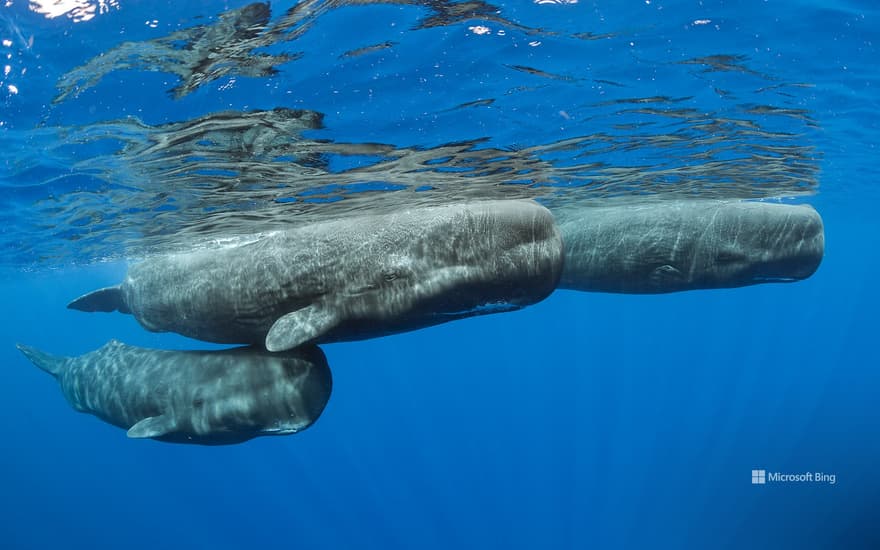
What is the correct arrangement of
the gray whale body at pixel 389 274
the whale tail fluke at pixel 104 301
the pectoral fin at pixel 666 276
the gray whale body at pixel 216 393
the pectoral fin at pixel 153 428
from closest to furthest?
the gray whale body at pixel 389 274, the gray whale body at pixel 216 393, the pectoral fin at pixel 153 428, the pectoral fin at pixel 666 276, the whale tail fluke at pixel 104 301

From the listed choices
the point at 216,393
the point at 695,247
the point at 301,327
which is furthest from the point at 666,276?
the point at 216,393

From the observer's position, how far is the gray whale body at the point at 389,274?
14.6 ft

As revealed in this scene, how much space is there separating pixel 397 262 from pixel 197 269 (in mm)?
3111

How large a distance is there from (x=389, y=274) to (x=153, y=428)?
348 cm

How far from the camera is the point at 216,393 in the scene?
558 cm

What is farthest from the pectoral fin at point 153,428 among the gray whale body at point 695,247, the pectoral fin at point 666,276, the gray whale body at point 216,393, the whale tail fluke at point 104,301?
the pectoral fin at point 666,276

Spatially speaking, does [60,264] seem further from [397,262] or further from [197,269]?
[397,262]

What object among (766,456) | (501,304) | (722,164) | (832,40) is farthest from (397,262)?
(766,456)

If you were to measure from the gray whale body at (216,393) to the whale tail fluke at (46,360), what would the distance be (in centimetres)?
235

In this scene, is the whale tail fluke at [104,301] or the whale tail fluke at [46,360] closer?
the whale tail fluke at [104,301]

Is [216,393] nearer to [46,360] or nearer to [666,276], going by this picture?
[46,360]

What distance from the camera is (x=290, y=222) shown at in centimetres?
1506

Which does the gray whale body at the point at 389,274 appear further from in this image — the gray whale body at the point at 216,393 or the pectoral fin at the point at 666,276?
the pectoral fin at the point at 666,276

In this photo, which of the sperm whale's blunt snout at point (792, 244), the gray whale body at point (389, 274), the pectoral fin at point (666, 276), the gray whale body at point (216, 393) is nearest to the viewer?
the gray whale body at point (389, 274)
